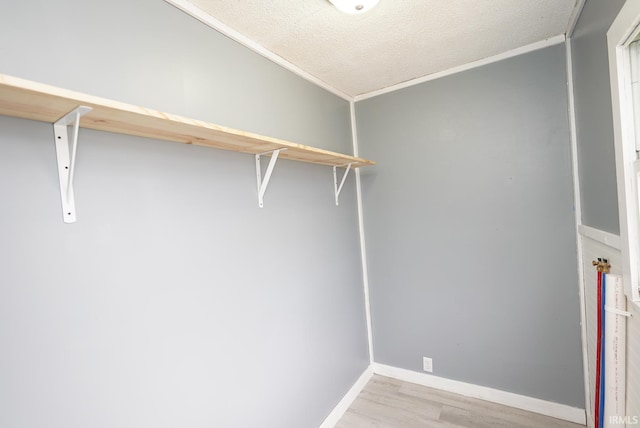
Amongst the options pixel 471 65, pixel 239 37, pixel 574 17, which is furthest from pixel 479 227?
pixel 239 37

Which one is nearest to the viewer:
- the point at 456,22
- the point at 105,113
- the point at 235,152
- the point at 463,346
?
the point at 105,113

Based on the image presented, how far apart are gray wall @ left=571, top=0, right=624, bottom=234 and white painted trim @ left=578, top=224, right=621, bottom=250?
27 mm

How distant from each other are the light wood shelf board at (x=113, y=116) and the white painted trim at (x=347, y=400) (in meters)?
1.89

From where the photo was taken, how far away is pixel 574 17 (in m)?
1.59

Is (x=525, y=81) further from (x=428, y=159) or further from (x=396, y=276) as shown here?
(x=396, y=276)

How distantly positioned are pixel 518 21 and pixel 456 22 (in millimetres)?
381

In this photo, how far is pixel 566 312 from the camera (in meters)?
1.90

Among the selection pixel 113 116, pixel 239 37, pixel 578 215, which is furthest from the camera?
pixel 578 215

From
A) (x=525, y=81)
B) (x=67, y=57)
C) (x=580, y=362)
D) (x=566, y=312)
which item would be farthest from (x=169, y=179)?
(x=580, y=362)

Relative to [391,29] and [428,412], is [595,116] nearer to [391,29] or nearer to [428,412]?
[391,29]

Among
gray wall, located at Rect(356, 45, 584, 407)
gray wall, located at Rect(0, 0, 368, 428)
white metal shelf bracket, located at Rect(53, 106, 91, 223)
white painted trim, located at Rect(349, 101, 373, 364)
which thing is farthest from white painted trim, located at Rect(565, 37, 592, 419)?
white metal shelf bracket, located at Rect(53, 106, 91, 223)

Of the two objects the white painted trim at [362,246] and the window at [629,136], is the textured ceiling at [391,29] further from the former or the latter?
the window at [629,136]

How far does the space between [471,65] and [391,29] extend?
2.86 ft

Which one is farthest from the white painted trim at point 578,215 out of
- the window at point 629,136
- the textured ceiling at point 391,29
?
the window at point 629,136
